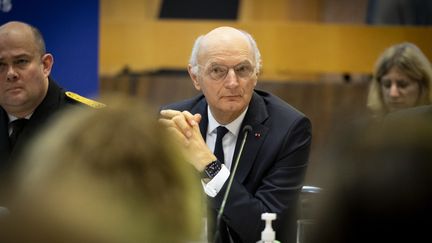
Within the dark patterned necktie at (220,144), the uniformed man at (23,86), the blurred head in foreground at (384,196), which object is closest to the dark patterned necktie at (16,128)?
the uniformed man at (23,86)

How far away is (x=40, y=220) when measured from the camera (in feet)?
3.74

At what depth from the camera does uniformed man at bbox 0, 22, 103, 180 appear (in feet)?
11.6

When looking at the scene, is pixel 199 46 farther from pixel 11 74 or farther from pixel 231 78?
pixel 11 74

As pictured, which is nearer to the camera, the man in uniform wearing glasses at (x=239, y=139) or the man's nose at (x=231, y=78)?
the man in uniform wearing glasses at (x=239, y=139)

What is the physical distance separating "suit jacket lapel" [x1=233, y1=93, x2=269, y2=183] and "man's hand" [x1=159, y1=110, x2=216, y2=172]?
166 mm

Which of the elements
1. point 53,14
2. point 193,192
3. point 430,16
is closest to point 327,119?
point 430,16

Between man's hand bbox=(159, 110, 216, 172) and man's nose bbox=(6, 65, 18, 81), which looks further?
man's nose bbox=(6, 65, 18, 81)

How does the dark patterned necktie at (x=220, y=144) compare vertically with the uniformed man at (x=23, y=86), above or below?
below

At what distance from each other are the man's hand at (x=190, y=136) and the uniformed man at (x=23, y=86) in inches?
20.4

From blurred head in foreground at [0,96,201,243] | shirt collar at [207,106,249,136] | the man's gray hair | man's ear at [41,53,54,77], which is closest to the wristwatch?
shirt collar at [207,106,249,136]

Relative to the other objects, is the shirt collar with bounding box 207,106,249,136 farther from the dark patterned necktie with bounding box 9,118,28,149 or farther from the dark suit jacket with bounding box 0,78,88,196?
the dark patterned necktie with bounding box 9,118,28,149

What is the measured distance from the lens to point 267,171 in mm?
3230

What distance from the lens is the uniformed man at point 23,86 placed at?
140 inches

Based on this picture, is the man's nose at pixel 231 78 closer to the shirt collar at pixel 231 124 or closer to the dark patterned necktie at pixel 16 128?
the shirt collar at pixel 231 124
